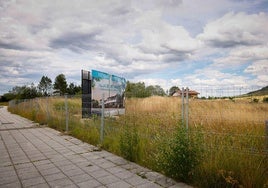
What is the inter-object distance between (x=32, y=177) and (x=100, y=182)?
1.35m

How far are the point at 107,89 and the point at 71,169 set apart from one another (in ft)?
26.8

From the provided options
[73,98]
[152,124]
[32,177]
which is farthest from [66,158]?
[73,98]

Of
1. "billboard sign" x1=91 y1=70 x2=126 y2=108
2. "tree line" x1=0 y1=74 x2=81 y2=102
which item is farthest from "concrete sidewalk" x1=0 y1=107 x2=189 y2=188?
"tree line" x1=0 y1=74 x2=81 y2=102

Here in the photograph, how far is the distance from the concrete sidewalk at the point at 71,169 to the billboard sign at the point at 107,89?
4.29 meters

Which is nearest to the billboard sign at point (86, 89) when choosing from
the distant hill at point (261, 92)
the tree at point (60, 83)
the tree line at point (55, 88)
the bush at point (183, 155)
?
the bush at point (183, 155)

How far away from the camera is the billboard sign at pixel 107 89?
38.3 ft

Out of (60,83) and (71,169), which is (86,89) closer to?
(71,169)

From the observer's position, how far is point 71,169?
503 cm

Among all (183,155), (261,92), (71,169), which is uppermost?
(261,92)

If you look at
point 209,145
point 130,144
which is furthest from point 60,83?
point 209,145

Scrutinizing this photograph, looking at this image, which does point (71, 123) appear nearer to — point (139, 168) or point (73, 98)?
point (73, 98)

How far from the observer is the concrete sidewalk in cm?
421

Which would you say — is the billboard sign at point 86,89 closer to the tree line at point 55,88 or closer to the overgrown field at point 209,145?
the overgrown field at point 209,145

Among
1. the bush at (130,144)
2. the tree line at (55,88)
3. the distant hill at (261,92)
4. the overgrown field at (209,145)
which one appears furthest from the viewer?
the tree line at (55,88)
